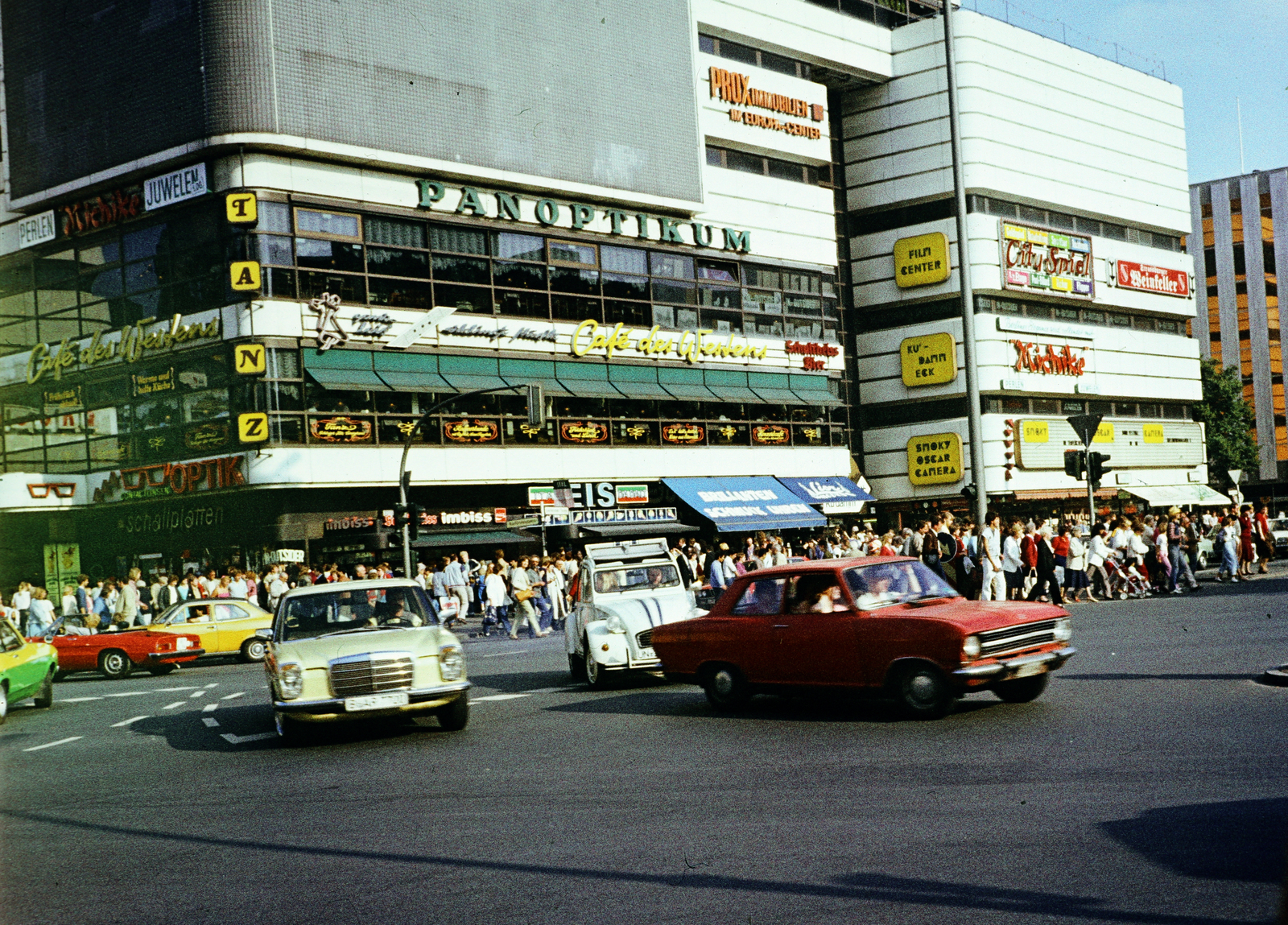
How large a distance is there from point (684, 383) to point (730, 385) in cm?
242

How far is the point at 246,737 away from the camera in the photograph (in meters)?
13.2

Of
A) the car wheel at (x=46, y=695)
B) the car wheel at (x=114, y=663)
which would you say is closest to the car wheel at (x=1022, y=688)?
Result: the car wheel at (x=46, y=695)

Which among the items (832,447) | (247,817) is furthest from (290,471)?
(247,817)

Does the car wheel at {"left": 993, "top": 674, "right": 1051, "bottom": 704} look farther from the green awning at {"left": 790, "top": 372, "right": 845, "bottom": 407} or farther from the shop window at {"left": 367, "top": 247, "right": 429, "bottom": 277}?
the green awning at {"left": 790, "top": 372, "right": 845, "bottom": 407}

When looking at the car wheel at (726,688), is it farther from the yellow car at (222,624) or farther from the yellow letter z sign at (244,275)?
the yellow letter z sign at (244,275)

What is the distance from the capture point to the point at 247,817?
8570mm

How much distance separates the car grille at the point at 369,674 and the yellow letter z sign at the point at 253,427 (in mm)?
25189

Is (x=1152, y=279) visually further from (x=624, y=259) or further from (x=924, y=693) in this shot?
(x=924, y=693)

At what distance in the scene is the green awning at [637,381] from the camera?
1752 inches

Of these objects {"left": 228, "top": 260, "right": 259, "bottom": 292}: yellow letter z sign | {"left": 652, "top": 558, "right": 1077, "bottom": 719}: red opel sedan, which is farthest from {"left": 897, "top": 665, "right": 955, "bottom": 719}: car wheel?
{"left": 228, "top": 260, "right": 259, "bottom": 292}: yellow letter z sign

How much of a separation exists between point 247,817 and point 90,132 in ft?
117

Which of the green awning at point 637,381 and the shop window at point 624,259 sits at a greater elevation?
the shop window at point 624,259

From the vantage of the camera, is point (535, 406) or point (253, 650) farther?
point (535, 406)

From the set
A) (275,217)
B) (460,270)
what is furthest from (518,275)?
(275,217)
